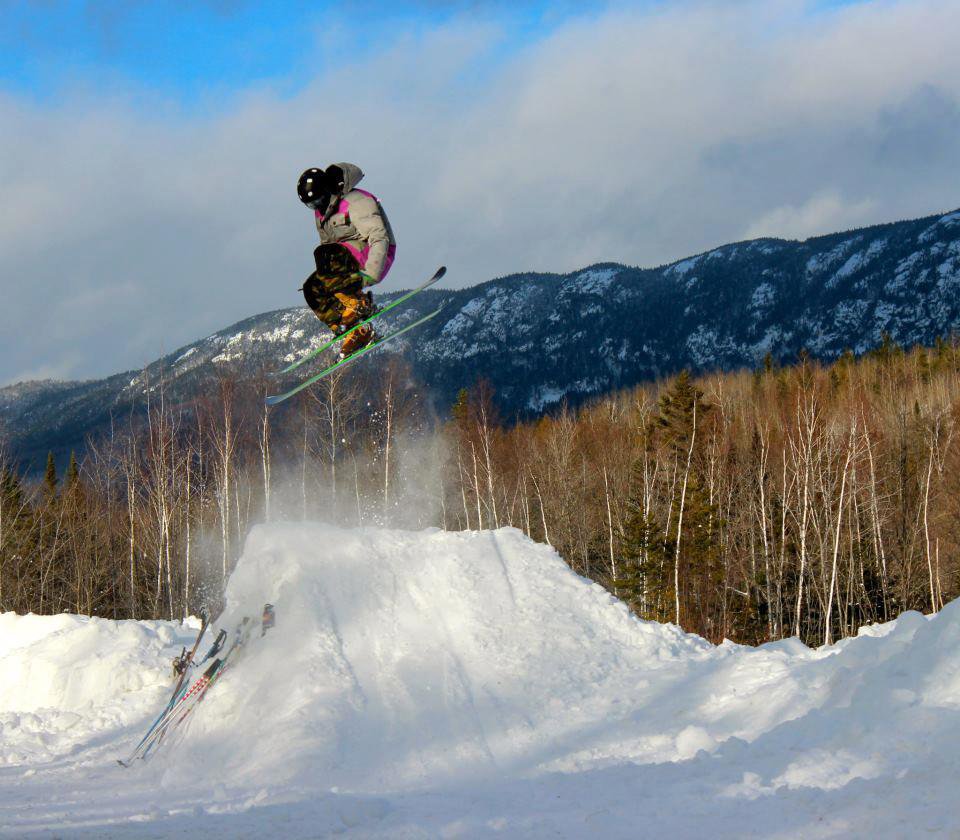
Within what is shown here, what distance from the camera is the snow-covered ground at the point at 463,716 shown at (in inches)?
229

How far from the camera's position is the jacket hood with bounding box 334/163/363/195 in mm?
7574

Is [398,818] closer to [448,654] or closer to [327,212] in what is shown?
[448,654]

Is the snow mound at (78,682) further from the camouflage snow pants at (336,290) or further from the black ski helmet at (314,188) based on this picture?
the black ski helmet at (314,188)

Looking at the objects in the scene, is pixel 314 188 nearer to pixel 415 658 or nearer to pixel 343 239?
pixel 343 239

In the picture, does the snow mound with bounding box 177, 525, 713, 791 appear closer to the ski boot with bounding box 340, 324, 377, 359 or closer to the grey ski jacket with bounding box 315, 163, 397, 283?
the ski boot with bounding box 340, 324, 377, 359

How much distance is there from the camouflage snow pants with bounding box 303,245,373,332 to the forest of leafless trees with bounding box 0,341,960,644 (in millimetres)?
15709

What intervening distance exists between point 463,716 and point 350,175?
20.6 feet

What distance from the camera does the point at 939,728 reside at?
19.3ft

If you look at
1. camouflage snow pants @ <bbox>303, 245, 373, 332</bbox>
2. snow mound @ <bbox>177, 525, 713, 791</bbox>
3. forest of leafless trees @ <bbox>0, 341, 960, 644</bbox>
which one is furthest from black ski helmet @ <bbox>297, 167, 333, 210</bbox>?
forest of leafless trees @ <bbox>0, 341, 960, 644</bbox>

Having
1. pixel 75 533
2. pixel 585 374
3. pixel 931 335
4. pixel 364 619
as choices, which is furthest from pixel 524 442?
pixel 585 374

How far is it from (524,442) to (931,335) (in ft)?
470

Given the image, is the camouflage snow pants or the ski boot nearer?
the camouflage snow pants

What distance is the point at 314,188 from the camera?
7.55m

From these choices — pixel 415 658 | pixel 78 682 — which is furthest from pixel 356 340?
pixel 78 682
